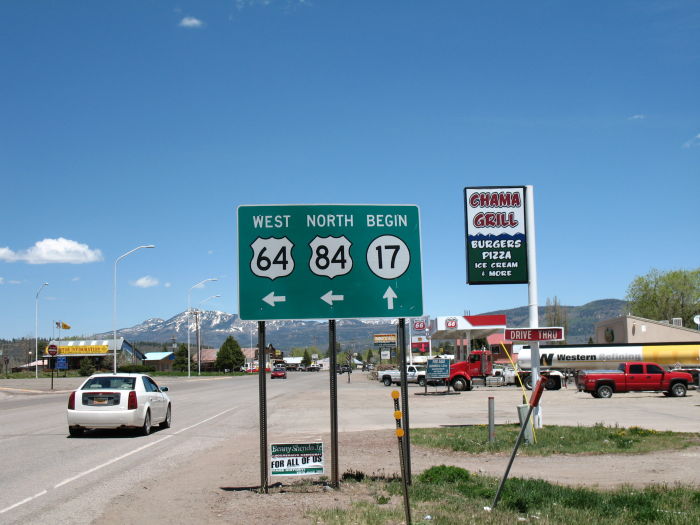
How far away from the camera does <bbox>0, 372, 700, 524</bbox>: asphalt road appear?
10023 millimetres

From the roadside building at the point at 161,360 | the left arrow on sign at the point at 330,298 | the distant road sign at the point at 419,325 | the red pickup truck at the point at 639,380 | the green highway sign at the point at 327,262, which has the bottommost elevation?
the roadside building at the point at 161,360

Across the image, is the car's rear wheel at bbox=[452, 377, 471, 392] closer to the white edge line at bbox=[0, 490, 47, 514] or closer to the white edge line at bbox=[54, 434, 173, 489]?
the white edge line at bbox=[54, 434, 173, 489]

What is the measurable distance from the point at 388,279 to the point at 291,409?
20.7 metres

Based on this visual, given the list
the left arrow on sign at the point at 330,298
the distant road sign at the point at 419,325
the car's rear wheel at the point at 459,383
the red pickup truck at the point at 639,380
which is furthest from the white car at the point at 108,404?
the distant road sign at the point at 419,325

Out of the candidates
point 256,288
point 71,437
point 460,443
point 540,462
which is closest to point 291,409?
point 71,437

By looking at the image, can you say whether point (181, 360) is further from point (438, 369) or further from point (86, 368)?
point (438, 369)

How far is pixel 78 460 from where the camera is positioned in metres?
13.8

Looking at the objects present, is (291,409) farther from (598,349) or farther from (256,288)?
(598,349)

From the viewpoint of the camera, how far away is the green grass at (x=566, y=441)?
14.9 metres

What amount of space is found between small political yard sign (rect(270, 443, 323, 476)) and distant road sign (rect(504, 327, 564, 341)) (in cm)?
1050

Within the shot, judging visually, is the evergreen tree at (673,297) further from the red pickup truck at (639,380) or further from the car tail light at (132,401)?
the car tail light at (132,401)

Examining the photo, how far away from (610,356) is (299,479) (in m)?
47.5

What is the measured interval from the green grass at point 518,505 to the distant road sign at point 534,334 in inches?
375

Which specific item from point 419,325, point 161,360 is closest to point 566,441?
point 419,325
